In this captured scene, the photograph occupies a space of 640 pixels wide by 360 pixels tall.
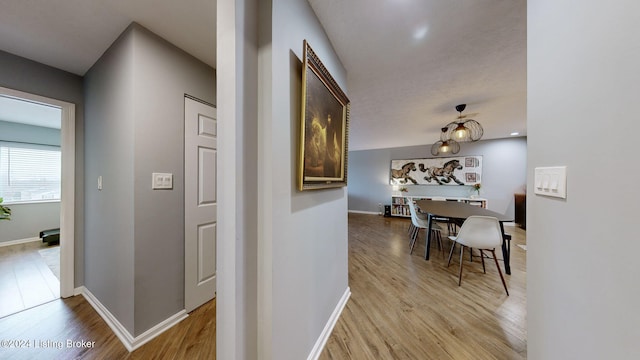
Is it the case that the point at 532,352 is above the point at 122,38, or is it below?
below

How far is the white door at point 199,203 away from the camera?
Result: 1663 mm

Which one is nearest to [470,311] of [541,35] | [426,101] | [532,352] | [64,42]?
[532,352]

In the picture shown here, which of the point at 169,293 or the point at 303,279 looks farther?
the point at 169,293

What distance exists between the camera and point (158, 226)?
57.8 inches

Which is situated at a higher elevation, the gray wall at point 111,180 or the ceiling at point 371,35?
the ceiling at point 371,35

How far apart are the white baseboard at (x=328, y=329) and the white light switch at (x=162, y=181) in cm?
160

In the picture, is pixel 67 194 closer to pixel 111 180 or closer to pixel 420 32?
pixel 111 180

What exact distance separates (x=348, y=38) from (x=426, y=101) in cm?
176

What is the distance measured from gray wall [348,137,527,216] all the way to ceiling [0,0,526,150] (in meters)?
3.47

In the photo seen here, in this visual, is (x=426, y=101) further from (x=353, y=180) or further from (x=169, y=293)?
(x=353, y=180)

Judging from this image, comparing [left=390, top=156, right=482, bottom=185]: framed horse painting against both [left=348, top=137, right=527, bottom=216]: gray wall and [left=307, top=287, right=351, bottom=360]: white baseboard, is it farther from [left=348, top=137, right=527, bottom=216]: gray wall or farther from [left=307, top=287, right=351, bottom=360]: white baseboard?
[left=307, top=287, right=351, bottom=360]: white baseboard

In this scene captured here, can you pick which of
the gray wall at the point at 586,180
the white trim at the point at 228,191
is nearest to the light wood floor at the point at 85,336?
the white trim at the point at 228,191

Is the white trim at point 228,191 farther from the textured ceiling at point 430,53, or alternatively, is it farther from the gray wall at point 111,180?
the gray wall at point 111,180

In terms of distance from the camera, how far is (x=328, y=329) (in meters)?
1.46
